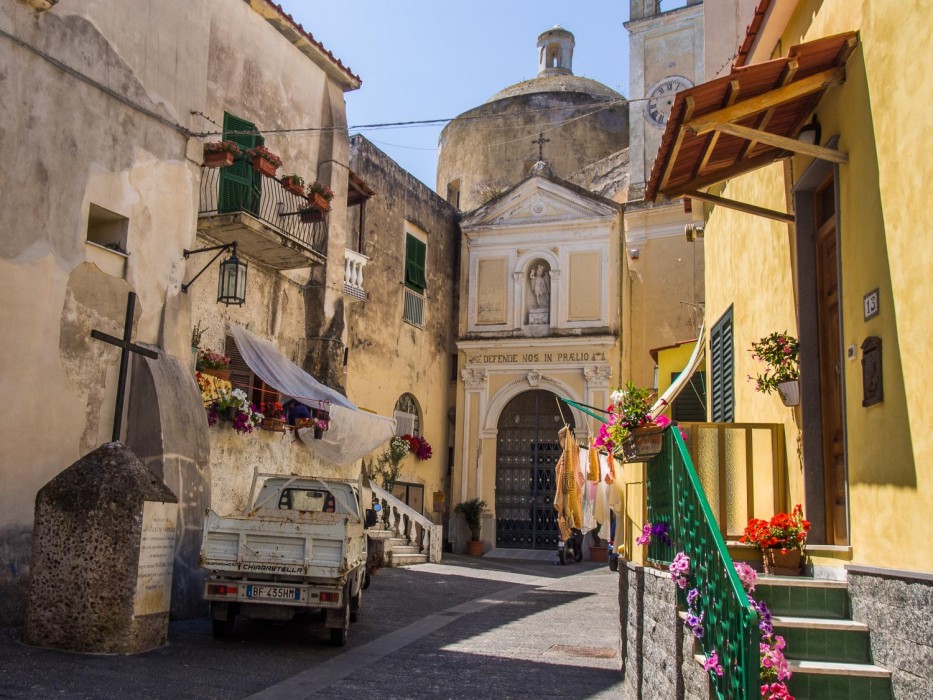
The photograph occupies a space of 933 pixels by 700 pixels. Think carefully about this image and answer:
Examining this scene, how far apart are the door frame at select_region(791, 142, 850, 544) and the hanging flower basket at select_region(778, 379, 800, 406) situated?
0.14 meters

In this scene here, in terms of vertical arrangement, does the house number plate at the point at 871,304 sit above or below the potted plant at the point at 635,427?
above

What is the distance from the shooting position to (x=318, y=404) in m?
15.8

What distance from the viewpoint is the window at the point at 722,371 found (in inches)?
394

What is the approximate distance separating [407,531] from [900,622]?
16.0 metres

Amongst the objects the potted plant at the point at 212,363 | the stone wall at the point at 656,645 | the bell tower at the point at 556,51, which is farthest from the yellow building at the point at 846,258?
the bell tower at the point at 556,51

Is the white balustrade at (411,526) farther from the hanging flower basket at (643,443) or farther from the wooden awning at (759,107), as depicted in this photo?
the wooden awning at (759,107)

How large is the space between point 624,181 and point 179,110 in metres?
17.8

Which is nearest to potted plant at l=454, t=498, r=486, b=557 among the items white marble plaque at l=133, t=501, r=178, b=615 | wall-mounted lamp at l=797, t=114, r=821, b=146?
white marble plaque at l=133, t=501, r=178, b=615

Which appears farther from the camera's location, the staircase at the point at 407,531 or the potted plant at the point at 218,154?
the staircase at the point at 407,531

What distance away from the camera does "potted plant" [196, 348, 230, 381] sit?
14329 millimetres

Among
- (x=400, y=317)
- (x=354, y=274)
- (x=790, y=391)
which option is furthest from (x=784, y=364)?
(x=400, y=317)

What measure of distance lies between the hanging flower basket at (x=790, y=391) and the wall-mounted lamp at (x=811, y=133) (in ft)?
6.19

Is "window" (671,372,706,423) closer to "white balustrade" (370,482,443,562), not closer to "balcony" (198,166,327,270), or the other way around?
"white balustrade" (370,482,443,562)

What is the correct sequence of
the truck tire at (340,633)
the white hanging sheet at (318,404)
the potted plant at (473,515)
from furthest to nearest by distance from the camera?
the potted plant at (473,515) → the white hanging sheet at (318,404) → the truck tire at (340,633)
